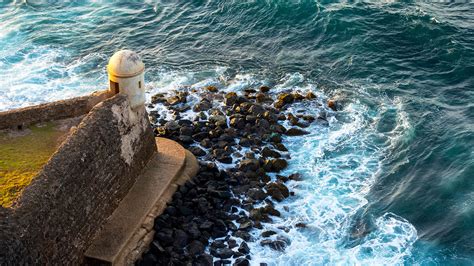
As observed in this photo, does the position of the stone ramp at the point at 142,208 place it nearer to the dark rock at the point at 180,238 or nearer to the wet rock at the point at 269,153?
the dark rock at the point at 180,238

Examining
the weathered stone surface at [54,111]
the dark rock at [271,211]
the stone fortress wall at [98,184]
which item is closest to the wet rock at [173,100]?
the stone fortress wall at [98,184]

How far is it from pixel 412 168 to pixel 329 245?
503 centimetres

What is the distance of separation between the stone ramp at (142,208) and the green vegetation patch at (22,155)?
2462 mm

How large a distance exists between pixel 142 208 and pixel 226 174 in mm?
3781

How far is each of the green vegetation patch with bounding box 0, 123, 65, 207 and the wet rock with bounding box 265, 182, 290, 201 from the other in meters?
6.72

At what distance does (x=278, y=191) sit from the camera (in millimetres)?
19391

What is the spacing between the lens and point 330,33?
97.2 feet

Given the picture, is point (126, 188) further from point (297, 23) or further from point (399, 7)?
point (399, 7)

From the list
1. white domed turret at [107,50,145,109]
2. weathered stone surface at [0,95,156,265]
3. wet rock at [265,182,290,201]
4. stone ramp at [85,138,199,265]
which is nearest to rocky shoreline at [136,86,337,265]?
wet rock at [265,182,290,201]

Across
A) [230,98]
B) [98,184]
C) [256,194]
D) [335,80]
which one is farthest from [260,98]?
[98,184]

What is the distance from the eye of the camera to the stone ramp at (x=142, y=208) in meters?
16.0

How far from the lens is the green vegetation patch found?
600 inches

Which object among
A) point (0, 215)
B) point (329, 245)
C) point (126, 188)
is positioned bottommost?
point (329, 245)

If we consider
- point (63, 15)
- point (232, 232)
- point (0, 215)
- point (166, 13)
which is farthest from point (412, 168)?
point (63, 15)
